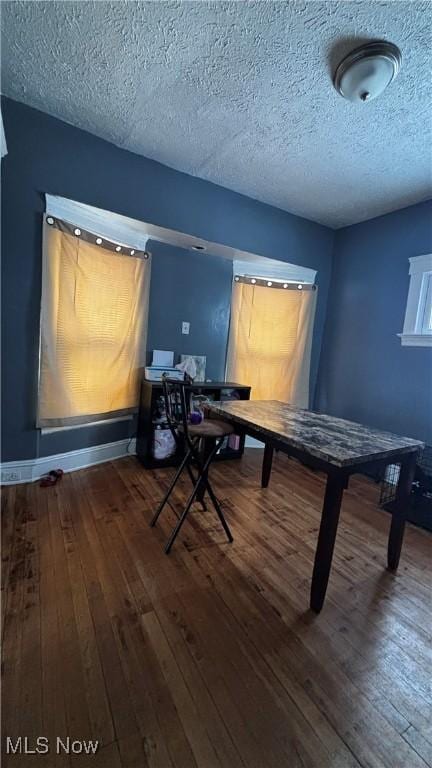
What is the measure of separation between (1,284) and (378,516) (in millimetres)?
3202

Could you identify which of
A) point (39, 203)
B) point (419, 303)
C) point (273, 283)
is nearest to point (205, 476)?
point (39, 203)

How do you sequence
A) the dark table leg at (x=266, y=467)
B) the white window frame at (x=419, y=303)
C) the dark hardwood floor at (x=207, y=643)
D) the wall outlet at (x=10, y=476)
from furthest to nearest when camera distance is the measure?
the white window frame at (x=419, y=303) → the dark table leg at (x=266, y=467) → the wall outlet at (x=10, y=476) → the dark hardwood floor at (x=207, y=643)

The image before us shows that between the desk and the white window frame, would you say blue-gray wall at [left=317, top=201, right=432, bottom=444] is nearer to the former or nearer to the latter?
the white window frame

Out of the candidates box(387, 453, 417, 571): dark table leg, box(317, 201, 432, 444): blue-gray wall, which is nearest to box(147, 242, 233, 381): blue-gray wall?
box(317, 201, 432, 444): blue-gray wall

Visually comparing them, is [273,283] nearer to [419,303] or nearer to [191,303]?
[191,303]

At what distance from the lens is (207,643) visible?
119 cm

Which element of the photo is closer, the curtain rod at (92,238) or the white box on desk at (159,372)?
the curtain rod at (92,238)

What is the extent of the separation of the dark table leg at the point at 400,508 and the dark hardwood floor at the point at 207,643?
98mm

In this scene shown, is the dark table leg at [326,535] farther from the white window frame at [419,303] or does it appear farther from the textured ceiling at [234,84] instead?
the white window frame at [419,303]

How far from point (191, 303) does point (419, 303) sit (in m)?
2.16

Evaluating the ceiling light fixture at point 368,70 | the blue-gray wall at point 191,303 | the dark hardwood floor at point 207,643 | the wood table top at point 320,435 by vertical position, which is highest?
the ceiling light fixture at point 368,70

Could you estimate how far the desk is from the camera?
1.30 m

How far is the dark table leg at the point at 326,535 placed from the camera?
129cm

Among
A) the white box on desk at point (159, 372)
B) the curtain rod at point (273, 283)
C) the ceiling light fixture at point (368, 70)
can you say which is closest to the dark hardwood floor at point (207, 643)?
the white box on desk at point (159, 372)
